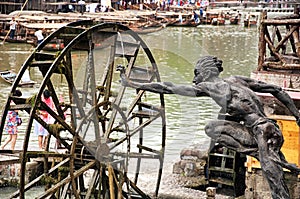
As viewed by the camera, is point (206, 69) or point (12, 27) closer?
point (206, 69)

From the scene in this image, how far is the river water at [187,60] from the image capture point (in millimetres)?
16344

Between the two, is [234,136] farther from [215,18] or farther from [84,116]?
[215,18]

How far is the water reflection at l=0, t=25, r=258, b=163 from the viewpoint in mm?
16619

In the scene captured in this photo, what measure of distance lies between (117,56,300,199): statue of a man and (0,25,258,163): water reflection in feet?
18.9

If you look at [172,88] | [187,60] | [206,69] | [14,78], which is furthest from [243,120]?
[187,60]

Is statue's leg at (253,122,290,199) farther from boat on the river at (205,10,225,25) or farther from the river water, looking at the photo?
boat on the river at (205,10,225,25)

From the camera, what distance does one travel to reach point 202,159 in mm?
12820

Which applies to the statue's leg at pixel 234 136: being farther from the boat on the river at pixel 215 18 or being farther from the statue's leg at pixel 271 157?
the boat on the river at pixel 215 18

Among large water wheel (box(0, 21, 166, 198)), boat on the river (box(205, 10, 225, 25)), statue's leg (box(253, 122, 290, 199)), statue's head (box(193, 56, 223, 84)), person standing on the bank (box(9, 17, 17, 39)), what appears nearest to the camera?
statue's leg (box(253, 122, 290, 199))

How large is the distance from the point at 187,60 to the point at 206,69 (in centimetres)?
1922

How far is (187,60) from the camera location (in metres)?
26.9

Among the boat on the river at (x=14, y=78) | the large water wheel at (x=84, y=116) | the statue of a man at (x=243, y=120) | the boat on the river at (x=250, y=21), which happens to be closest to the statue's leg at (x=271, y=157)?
the statue of a man at (x=243, y=120)

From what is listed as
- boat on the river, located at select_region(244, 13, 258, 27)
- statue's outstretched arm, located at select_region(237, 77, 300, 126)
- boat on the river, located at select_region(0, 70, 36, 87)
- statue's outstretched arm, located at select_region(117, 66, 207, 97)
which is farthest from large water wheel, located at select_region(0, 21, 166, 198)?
boat on the river, located at select_region(244, 13, 258, 27)

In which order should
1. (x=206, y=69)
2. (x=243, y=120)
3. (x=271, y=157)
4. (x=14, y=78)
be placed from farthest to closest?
1. (x=14, y=78)
2. (x=206, y=69)
3. (x=243, y=120)
4. (x=271, y=157)
